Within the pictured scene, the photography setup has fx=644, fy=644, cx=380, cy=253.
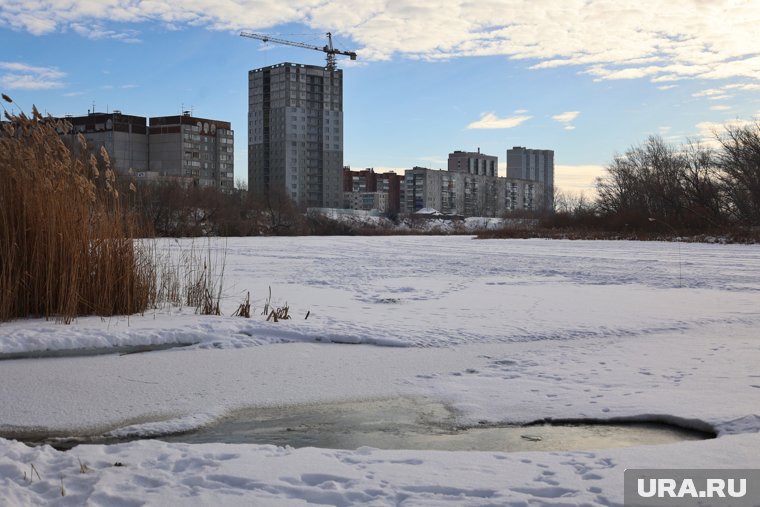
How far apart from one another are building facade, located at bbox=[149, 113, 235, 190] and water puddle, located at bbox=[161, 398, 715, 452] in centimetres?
8703

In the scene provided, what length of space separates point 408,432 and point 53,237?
13.9 ft

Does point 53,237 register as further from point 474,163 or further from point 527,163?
point 527,163

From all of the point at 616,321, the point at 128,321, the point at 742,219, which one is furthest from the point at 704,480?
the point at 742,219

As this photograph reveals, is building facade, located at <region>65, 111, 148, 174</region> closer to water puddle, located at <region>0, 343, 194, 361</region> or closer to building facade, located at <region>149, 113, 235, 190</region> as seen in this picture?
building facade, located at <region>149, 113, 235, 190</region>

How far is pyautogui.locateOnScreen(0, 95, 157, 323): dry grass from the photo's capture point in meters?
5.88

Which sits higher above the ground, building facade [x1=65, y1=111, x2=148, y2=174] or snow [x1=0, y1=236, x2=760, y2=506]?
building facade [x1=65, y1=111, x2=148, y2=174]

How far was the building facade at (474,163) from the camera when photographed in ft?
492

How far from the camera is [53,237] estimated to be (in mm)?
5875

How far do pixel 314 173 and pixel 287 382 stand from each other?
343 feet

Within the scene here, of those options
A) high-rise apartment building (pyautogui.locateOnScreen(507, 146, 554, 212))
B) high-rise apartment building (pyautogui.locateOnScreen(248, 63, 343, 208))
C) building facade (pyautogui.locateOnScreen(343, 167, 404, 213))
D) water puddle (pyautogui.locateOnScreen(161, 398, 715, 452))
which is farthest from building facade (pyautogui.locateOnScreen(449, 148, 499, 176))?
water puddle (pyautogui.locateOnScreen(161, 398, 715, 452))

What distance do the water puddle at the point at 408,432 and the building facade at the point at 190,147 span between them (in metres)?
87.0

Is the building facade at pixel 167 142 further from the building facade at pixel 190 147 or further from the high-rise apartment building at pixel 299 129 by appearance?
the high-rise apartment building at pixel 299 129

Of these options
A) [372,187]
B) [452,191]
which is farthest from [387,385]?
[372,187]

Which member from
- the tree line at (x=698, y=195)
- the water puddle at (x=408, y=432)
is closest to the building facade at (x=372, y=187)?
the tree line at (x=698, y=195)
